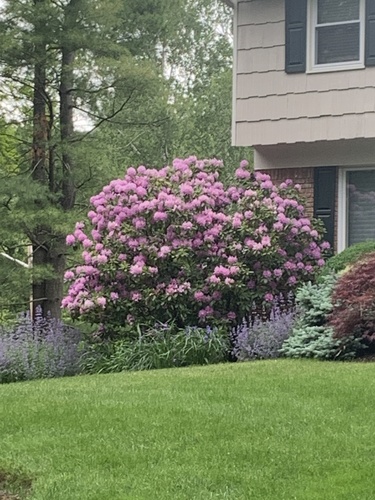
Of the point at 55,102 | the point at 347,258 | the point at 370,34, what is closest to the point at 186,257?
→ the point at 347,258

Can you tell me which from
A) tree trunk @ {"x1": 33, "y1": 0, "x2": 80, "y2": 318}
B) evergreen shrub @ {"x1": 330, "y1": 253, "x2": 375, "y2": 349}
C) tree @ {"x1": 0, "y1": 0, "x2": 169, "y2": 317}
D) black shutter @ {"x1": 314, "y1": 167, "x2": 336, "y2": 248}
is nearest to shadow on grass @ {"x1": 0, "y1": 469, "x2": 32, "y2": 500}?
evergreen shrub @ {"x1": 330, "y1": 253, "x2": 375, "y2": 349}

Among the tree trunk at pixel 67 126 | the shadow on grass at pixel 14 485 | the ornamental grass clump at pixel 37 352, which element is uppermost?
the tree trunk at pixel 67 126

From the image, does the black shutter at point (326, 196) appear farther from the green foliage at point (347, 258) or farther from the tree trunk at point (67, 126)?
the tree trunk at point (67, 126)

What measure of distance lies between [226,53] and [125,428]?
26437 mm

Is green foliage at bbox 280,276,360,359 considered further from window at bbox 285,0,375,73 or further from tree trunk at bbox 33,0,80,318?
tree trunk at bbox 33,0,80,318

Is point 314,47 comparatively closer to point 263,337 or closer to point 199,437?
point 263,337

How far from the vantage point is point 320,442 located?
522 cm

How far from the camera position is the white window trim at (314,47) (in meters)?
11.4

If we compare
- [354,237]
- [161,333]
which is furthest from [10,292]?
[354,237]

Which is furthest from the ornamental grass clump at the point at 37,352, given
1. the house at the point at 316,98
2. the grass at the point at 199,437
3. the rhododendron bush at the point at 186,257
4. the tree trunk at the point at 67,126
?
the house at the point at 316,98

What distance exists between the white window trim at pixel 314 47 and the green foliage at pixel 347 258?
8.33 ft

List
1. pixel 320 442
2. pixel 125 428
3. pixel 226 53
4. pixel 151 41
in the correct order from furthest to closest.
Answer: pixel 226 53
pixel 151 41
pixel 125 428
pixel 320 442

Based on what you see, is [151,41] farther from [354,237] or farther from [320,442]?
[320,442]

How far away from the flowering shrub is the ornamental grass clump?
2.14 meters
